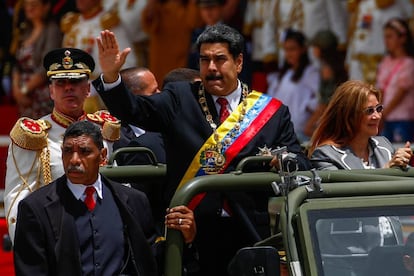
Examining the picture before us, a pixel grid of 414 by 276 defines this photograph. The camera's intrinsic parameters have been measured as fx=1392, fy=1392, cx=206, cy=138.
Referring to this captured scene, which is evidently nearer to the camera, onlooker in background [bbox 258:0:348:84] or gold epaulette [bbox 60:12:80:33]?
onlooker in background [bbox 258:0:348:84]

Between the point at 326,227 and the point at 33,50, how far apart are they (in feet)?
30.2

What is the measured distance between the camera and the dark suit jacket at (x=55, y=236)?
580 centimetres

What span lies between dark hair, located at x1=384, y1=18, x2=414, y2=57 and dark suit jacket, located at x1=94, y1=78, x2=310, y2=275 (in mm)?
6050

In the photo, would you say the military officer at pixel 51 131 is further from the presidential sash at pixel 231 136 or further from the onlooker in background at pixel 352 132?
the onlooker in background at pixel 352 132

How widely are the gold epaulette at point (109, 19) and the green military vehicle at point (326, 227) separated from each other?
315 inches

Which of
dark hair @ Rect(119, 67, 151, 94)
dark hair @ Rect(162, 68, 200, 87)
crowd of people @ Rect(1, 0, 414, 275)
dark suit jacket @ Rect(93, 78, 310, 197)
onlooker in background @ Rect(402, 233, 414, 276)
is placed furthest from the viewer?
dark hair @ Rect(119, 67, 151, 94)

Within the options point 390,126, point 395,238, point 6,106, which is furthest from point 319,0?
point 395,238

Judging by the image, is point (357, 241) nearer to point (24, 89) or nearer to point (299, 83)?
point (299, 83)

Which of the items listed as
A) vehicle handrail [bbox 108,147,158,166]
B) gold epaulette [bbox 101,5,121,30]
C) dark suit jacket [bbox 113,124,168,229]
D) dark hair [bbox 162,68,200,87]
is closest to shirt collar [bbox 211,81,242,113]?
vehicle handrail [bbox 108,147,158,166]

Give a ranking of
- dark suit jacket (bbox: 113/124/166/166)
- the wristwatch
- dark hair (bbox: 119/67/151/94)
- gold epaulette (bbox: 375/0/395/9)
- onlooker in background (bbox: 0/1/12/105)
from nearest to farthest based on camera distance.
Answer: dark suit jacket (bbox: 113/124/166/166) < dark hair (bbox: 119/67/151/94) < gold epaulette (bbox: 375/0/395/9) < the wristwatch < onlooker in background (bbox: 0/1/12/105)

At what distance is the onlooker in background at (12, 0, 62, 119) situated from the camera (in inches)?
563

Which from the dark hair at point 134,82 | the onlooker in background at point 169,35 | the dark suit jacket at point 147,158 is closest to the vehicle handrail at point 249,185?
the dark suit jacket at point 147,158

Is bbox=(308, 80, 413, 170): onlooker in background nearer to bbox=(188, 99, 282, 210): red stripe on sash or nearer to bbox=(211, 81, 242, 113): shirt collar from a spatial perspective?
bbox=(188, 99, 282, 210): red stripe on sash

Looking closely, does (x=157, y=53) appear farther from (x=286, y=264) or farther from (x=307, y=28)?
(x=286, y=264)
